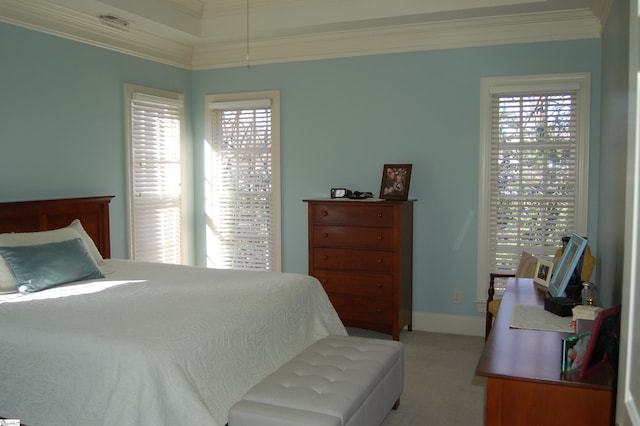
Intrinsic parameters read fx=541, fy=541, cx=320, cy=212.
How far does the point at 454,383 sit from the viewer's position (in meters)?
3.68

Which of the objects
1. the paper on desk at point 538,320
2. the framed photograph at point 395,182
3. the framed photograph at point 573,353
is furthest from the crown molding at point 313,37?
the framed photograph at point 573,353

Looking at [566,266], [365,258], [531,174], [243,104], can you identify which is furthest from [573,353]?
[243,104]

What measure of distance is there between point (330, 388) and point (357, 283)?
6.82ft

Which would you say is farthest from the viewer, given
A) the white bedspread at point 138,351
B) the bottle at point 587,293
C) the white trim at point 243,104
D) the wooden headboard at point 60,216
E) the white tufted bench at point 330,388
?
the white trim at point 243,104

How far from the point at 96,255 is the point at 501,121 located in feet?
11.0

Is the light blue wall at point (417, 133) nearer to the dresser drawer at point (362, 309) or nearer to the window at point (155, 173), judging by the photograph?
the dresser drawer at point (362, 309)

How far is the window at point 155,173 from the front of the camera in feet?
15.9

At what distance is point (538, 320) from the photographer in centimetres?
245

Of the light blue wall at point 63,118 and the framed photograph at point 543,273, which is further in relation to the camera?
the light blue wall at point 63,118

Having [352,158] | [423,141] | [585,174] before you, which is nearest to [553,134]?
[585,174]

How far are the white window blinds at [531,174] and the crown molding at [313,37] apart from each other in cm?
52

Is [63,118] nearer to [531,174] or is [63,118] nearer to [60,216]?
[60,216]

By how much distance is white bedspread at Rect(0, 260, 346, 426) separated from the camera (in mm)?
2217

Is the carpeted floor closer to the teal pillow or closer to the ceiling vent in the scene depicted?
the teal pillow
